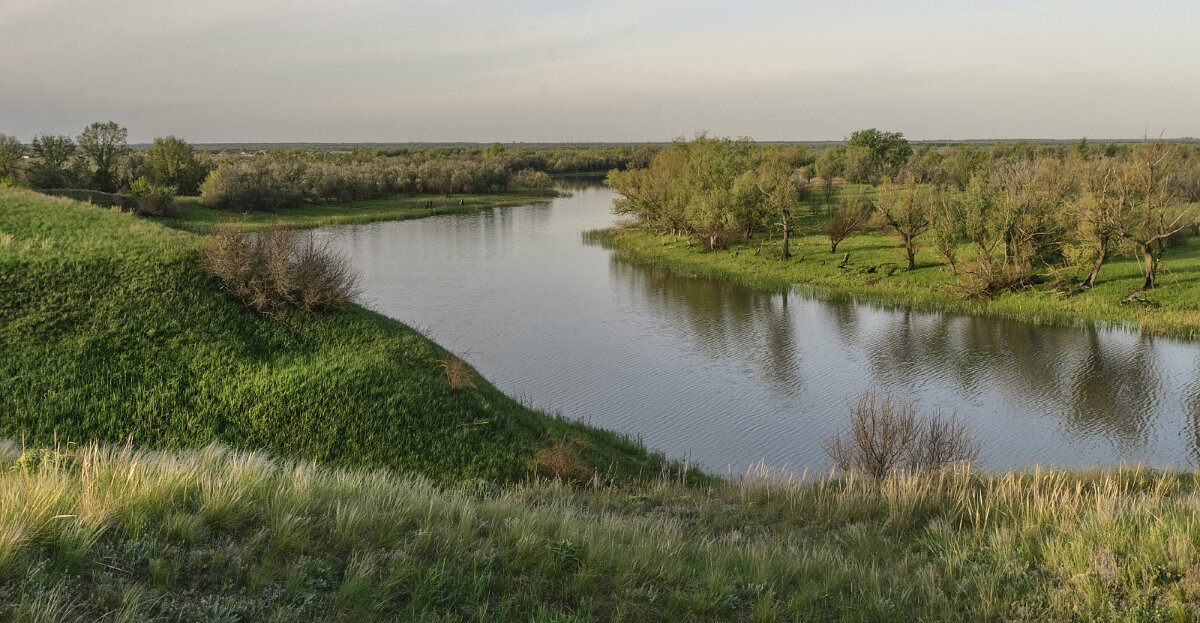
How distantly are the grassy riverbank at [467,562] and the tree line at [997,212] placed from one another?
27.1m

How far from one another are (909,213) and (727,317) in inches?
486

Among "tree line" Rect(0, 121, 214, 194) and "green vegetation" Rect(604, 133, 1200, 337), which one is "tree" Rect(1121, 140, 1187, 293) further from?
"tree line" Rect(0, 121, 214, 194)

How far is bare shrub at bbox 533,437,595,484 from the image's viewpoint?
11625mm

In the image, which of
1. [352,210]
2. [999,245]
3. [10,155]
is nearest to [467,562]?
[999,245]

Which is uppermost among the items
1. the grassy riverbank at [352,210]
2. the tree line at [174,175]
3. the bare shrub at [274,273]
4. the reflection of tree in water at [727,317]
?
the tree line at [174,175]

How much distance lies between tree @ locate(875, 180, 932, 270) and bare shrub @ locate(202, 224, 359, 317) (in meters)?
28.6

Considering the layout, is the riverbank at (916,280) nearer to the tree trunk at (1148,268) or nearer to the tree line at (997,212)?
the tree trunk at (1148,268)

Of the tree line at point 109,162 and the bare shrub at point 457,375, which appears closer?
the bare shrub at point 457,375

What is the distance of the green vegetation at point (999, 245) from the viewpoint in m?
28.9

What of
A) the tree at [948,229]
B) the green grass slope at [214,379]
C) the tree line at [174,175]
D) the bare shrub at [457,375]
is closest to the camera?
the green grass slope at [214,379]

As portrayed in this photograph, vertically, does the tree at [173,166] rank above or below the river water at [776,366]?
above

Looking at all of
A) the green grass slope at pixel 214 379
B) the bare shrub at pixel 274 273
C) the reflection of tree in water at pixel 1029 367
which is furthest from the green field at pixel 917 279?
the bare shrub at pixel 274 273

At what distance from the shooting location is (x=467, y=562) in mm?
5359

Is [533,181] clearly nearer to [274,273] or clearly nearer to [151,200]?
[151,200]
